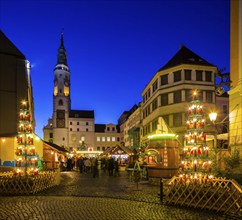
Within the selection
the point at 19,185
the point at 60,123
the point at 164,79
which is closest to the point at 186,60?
the point at 164,79

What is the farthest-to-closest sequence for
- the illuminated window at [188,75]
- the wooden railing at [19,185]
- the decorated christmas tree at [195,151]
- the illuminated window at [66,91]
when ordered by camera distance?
1. the illuminated window at [66,91]
2. the illuminated window at [188,75]
3. the wooden railing at [19,185]
4. the decorated christmas tree at [195,151]

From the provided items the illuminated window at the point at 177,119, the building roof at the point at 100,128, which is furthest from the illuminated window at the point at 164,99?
the building roof at the point at 100,128

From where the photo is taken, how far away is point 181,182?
11.8 meters

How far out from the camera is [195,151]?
12672mm

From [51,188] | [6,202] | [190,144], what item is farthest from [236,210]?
[51,188]

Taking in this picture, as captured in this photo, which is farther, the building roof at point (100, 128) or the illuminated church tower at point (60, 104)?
the building roof at point (100, 128)

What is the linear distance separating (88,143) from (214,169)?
277ft

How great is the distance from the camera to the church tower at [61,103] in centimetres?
9400

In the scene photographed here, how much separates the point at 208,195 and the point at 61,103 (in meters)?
87.7

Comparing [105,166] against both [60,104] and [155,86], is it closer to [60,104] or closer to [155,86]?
[155,86]

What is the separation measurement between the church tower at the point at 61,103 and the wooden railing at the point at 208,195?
8325cm

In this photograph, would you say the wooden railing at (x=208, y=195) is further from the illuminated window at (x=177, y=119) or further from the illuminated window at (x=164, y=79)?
the illuminated window at (x=164, y=79)

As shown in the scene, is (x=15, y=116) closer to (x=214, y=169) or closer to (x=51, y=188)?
(x=51, y=188)

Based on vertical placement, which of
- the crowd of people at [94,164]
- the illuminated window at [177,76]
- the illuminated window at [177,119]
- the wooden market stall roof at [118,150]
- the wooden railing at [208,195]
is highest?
the illuminated window at [177,76]
